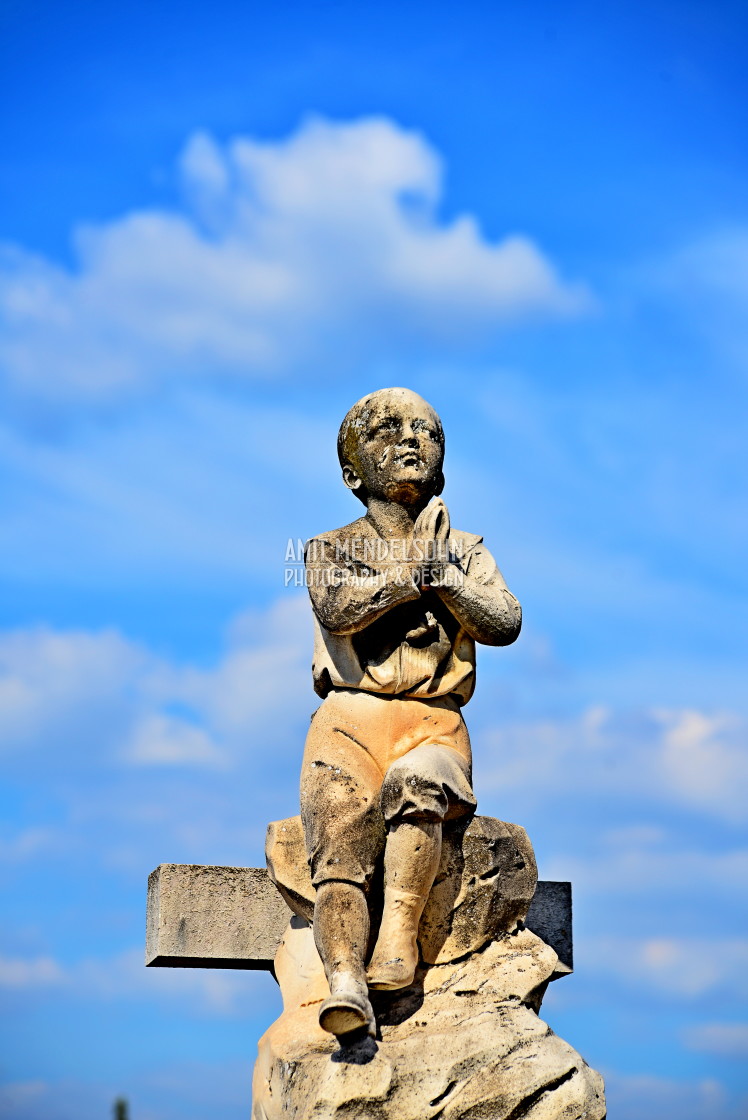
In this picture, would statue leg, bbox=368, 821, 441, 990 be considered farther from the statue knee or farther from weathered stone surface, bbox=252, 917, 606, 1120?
weathered stone surface, bbox=252, 917, 606, 1120

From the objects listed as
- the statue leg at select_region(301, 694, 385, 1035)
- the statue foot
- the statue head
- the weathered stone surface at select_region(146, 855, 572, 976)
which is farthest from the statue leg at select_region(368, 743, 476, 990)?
the weathered stone surface at select_region(146, 855, 572, 976)

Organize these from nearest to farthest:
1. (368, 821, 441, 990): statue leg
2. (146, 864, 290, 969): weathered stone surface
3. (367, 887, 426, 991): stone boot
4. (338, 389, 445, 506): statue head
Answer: (367, 887, 426, 991): stone boot < (368, 821, 441, 990): statue leg < (338, 389, 445, 506): statue head < (146, 864, 290, 969): weathered stone surface

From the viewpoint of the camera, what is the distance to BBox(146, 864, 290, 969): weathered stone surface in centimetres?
968

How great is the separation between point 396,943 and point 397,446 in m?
2.43

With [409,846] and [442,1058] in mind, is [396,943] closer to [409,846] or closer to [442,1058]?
[409,846]

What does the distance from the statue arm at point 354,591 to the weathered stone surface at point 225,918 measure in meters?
2.18

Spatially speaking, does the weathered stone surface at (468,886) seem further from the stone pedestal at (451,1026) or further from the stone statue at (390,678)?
the stone statue at (390,678)

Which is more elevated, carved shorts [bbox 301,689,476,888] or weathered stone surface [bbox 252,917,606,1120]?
carved shorts [bbox 301,689,476,888]

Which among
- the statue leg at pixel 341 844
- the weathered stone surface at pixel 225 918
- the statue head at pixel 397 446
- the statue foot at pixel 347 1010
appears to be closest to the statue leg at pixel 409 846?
the statue leg at pixel 341 844

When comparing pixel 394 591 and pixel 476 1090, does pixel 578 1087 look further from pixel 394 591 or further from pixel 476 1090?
pixel 394 591

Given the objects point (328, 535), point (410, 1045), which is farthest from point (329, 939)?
point (328, 535)

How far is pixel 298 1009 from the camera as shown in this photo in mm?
8133

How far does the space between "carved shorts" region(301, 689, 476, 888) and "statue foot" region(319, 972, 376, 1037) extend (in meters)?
0.59

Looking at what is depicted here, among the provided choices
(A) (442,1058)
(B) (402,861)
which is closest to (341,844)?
(B) (402,861)
